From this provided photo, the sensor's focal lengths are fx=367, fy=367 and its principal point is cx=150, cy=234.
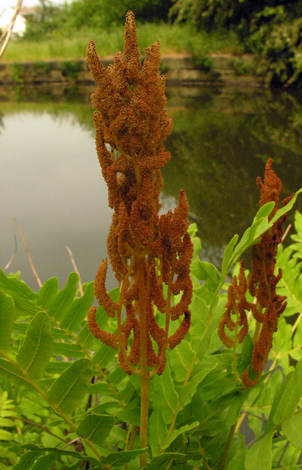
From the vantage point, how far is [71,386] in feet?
0.96

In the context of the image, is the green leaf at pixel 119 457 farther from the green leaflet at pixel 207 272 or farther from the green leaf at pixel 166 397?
the green leaflet at pixel 207 272

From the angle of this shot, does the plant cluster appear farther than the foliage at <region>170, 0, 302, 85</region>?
No

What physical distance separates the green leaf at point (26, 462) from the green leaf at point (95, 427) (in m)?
0.04

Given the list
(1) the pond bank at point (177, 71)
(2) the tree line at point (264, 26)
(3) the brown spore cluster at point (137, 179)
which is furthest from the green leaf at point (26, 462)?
(1) the pond bank at point (177, 71)

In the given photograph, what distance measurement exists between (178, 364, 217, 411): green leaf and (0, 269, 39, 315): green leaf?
0.18 metres

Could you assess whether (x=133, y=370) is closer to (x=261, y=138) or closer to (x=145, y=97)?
(x=145, y=97)

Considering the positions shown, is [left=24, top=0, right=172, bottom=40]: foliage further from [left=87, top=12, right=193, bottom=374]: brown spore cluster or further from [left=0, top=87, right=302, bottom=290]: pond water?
[left=87, top=12, right=193, bottom=374]: brown spore cluster

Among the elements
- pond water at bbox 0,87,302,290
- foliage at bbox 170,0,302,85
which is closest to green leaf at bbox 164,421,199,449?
pond water at bbox 0,87,302,290

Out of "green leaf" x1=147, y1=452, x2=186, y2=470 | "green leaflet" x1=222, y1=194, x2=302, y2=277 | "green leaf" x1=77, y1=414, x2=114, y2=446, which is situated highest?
"green leaflet" x1=222, y1=194, x2=302, y2=277

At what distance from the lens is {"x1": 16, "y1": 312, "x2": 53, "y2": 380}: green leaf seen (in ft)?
0.90

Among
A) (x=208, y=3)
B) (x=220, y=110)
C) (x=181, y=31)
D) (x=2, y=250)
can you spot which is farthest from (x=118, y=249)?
(x=181, y=31)

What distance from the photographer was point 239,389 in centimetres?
41

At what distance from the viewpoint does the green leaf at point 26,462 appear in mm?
305

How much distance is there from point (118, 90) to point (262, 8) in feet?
25.2
